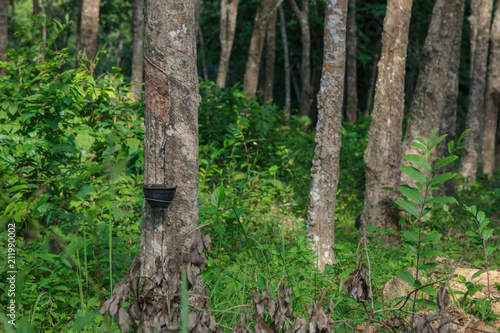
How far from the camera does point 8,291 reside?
310 cm

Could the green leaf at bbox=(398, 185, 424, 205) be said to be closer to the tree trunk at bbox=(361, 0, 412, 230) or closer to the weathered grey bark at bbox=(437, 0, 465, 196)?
the tree trunk at bbox=(361, 0, 412, 230)

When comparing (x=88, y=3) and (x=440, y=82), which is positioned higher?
(x=88, y=3)

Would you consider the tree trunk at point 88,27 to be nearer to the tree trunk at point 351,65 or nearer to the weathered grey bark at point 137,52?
the weathered grey bark at point 137,52

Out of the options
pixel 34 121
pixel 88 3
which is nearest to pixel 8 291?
pixel 34 121

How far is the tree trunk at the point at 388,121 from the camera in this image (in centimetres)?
514

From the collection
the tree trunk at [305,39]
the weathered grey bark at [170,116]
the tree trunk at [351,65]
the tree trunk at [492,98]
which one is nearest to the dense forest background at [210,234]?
the weathered grey bark at [170,116]

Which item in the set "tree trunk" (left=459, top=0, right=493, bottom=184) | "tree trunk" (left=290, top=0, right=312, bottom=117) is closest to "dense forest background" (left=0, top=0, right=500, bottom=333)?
"tree trunk" (left=459, top=0, right=493, bottom=184)

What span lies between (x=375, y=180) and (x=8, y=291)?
13.2 feet

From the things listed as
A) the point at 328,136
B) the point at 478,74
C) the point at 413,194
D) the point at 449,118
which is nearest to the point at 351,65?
the point at 478,74

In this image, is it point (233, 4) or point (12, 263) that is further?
point (233, 4)

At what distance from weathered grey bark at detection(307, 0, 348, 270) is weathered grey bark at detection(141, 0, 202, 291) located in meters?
1.96

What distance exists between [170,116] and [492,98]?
11369mm

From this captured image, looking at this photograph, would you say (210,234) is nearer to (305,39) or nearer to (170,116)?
(170,116)

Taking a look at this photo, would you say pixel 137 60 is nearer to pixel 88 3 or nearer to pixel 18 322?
pixel 88 3
